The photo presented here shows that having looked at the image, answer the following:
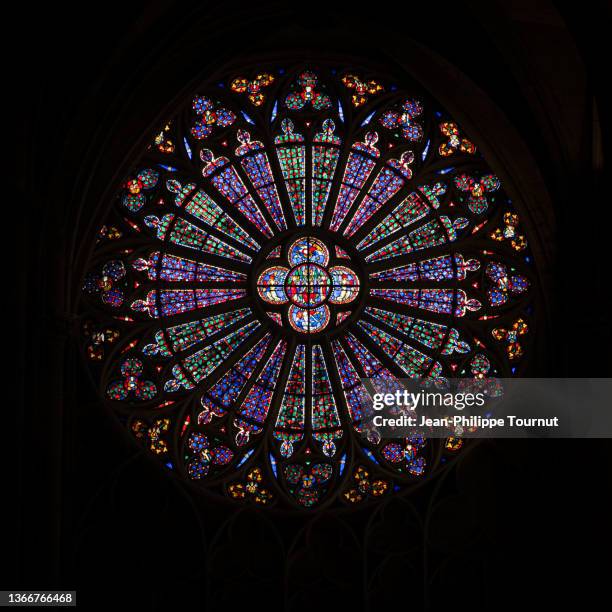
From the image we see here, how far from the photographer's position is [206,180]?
61.3 feet

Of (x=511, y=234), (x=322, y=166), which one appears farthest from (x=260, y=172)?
(x=511, y=234)

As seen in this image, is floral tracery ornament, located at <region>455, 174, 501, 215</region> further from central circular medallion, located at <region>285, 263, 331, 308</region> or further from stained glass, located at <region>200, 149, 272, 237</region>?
stained glass, located at <region>200, 149, 272, 237</region>

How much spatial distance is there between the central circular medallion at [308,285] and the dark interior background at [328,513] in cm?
251

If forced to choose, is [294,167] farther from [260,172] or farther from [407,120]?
[407,120]

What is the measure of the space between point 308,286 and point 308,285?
2 cm

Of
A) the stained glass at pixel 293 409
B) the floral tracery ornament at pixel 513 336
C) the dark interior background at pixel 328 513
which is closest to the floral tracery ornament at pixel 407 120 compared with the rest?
the dark interior background at pixel 328 513

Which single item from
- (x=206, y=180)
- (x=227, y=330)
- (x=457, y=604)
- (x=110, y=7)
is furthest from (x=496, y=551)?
(x=110, y=7)

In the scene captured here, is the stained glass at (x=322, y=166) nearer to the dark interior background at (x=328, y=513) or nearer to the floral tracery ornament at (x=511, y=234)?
the dark interior background at (x=328, y=513)

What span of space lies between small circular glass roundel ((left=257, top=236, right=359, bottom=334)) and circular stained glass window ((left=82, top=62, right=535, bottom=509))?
20 mm

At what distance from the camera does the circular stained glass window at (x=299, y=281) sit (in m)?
17.8

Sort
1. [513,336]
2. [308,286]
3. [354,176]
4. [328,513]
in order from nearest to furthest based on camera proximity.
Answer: [328,513]
[513,336]
[308,286]
[354,176]

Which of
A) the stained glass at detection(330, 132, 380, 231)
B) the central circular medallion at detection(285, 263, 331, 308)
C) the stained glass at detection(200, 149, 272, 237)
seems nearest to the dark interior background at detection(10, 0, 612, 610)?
the stained glass at detection(200, 149, 272, 237)

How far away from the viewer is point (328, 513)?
17547 millimetres

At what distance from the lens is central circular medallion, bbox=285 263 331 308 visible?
18.5 metres
